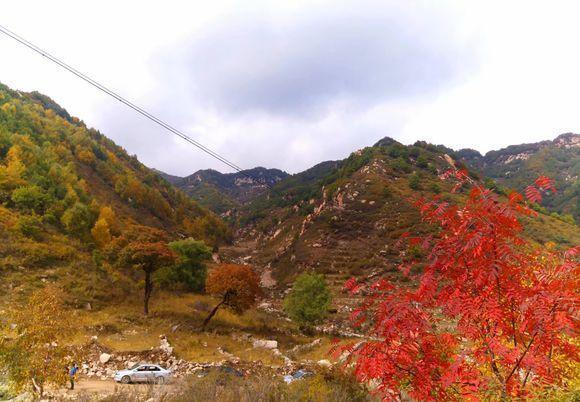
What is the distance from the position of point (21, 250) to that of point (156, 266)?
12.6m

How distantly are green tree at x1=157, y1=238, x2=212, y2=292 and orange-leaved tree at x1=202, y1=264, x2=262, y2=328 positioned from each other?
9.15 m

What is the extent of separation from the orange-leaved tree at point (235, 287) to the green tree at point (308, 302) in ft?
19.3

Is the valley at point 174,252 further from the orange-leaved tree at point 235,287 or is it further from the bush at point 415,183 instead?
the orange-leaved tree at point 235,287

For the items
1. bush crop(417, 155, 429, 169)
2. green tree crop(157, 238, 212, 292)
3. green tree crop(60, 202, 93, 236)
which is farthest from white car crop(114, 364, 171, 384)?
bush crop(417, 155, 429, 169)

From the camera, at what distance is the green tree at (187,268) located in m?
33.6

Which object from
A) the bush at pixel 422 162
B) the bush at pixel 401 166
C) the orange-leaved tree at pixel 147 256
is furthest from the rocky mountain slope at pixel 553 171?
the orange-leaved tree at pixel 147 256

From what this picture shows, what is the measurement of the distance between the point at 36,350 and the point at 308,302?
2397cm

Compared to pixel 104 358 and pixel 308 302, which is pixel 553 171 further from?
pixel 104 358

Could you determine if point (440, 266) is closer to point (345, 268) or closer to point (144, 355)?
point (144, 355)

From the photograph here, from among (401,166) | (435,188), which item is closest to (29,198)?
(435,188)

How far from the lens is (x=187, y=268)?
34938 mm

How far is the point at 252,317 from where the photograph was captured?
32.3m

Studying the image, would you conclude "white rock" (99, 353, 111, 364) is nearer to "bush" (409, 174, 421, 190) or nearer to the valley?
the valley

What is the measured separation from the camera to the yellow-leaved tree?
763cm
